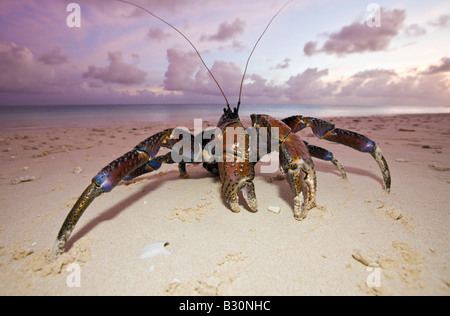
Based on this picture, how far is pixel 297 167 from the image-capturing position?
2020mm

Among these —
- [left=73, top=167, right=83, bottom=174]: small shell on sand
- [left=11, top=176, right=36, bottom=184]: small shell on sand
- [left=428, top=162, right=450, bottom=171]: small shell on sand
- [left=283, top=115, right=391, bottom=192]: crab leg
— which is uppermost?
[left=283, top=115, right=391, bottom=192]: crab leg

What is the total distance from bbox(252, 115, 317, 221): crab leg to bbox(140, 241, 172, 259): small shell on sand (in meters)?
1.35

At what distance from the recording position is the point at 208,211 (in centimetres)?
246

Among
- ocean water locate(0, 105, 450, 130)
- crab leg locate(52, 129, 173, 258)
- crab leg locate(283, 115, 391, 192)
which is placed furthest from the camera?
ocean water locate(0, 105, 450, 130)

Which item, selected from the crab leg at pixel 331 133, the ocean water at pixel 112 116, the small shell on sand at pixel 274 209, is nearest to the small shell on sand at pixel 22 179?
the small shell on sand at pixel 274 209

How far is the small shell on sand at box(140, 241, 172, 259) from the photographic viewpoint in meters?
1.77

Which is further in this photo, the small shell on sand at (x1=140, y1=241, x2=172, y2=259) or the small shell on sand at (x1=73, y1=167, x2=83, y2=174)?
the small shell on sand at (x1=73, y1=167, x2=83, y2=174)

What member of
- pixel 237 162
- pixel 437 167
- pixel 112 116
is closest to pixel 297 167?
pixel 237 162

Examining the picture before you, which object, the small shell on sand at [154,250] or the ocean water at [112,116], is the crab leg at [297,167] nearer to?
the small shell on sand at [154,250]

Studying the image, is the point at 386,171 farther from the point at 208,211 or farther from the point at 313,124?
the point at 208,211

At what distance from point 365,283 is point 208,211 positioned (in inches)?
62.5

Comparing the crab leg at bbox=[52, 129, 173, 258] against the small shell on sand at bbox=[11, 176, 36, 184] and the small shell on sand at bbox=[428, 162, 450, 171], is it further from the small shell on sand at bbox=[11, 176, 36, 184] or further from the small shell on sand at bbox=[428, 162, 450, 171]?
the small shell on sand at bbox=[428, 162, 450, 171]

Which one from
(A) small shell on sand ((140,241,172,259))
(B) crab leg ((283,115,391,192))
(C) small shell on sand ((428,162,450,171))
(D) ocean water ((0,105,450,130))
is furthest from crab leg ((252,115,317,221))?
(D) ocean water ((0,105,450,130))

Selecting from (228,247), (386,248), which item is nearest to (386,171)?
(386,248)
